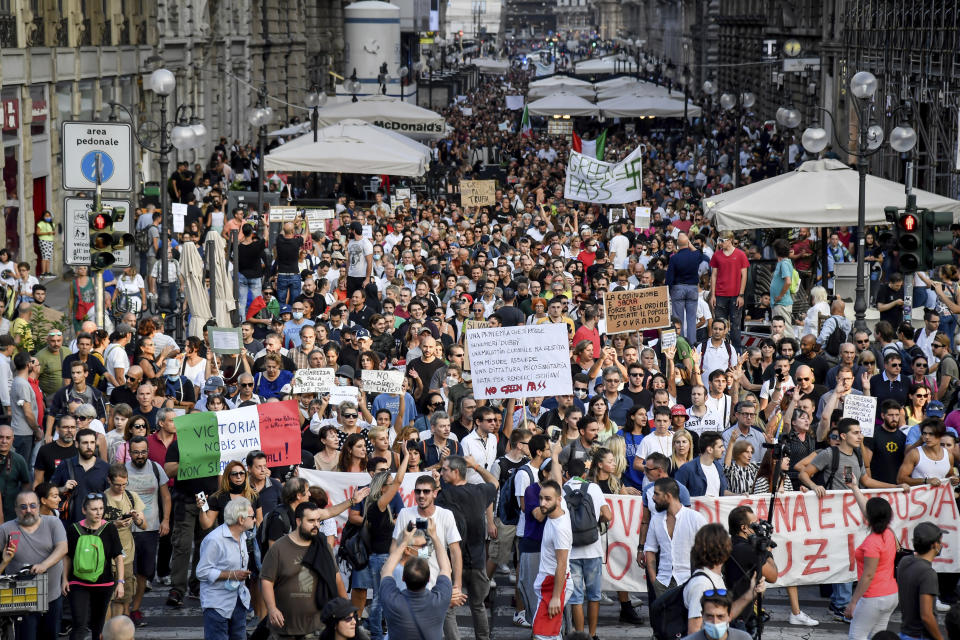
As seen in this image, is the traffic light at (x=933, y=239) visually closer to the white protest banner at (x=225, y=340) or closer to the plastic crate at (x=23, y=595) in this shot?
the white protest banner at (x=225, y=340)

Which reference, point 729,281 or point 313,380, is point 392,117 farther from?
point 313,380

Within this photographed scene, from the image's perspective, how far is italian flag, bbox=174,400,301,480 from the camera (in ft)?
38.6

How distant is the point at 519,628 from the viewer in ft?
37.6

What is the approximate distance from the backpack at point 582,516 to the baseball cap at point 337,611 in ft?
8.47

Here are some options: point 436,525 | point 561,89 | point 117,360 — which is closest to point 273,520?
point 436,525

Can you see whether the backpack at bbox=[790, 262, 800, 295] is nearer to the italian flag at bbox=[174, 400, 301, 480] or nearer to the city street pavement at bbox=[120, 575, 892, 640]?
the city street pavement at bbox=[120, 575, 892, 640]

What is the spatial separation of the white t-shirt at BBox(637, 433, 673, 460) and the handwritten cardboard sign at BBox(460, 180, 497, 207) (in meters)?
17.1

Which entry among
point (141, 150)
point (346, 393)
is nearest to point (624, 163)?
point (141, 150)

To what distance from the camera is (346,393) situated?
517 inches

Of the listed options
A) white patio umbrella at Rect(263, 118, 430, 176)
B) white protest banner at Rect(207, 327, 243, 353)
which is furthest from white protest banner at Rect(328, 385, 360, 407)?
white patio umbrella at Rect(263, 118, 430, 176)

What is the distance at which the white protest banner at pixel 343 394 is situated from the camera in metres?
13.1

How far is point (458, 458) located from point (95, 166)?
7.77 meters

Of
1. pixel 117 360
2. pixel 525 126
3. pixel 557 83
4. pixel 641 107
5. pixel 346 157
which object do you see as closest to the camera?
pixel 117 360

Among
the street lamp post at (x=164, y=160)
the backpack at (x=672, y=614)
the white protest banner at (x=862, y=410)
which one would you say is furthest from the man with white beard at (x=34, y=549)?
the street lamp post at (x=164, y=160)
